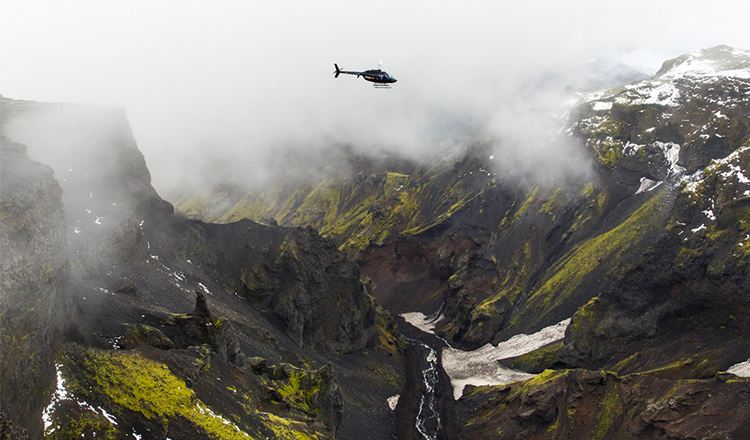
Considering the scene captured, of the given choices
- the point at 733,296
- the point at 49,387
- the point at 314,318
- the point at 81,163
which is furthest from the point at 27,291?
the point at 733,296

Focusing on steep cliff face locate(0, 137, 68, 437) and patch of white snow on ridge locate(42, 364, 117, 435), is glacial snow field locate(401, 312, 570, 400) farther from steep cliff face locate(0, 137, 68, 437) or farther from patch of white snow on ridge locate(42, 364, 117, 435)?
steep cliff face locate(0, 137, 68, 437)

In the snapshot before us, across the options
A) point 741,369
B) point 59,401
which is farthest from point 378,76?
point 741,369

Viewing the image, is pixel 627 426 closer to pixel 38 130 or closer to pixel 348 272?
pixel 348 272

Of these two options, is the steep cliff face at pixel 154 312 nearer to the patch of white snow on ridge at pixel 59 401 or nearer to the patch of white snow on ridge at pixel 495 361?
the patch of white snow on ridge at pixel 59 401

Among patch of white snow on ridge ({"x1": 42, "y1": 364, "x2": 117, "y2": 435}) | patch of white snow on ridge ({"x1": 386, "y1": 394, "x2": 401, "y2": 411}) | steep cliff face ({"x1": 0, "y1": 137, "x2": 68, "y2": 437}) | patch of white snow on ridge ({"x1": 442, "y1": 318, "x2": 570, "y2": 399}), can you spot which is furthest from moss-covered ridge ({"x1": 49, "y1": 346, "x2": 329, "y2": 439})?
patch of white snow on ridge ({"x1": 442, "y1": 318, "x2": 570, "y2": 399})

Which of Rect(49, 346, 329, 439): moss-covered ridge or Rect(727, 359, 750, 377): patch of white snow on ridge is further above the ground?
Rect(49, 346, 329, 439): moss-covered ridge

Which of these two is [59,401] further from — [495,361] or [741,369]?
[495,361]

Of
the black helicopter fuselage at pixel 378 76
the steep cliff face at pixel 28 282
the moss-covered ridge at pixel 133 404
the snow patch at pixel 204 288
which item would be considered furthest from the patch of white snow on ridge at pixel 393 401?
the steep cliff face at pixel 28 282
